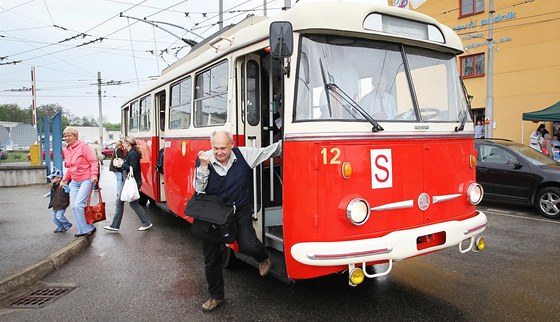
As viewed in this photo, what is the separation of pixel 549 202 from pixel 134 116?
9.90m

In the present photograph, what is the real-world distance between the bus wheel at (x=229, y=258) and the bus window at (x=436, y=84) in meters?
2.86

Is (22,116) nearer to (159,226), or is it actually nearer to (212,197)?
(159,226)

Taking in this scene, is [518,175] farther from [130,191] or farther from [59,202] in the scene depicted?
[59,202]

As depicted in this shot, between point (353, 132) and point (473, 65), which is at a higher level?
point (473, 65)

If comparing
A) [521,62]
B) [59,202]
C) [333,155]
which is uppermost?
[521,62]

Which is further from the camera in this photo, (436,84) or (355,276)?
(436,84)

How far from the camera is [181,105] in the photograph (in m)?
6.76

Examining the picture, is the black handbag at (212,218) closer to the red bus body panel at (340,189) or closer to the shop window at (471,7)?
the red bus body panel at (340,189)

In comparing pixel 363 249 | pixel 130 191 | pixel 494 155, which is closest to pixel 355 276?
pixel 363 249

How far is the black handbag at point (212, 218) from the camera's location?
395cm

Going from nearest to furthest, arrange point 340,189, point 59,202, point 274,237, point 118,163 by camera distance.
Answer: point 340,189 → point 274,237 → point 59,202 → point 118,163

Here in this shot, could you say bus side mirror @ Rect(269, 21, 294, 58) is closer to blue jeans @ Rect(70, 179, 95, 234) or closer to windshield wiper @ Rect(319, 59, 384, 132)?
windshield wiper @ Rect(319, 59, 384, 132)

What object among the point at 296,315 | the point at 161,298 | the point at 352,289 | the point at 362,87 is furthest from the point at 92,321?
the point at 362,87

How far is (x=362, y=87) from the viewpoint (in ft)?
12.9
